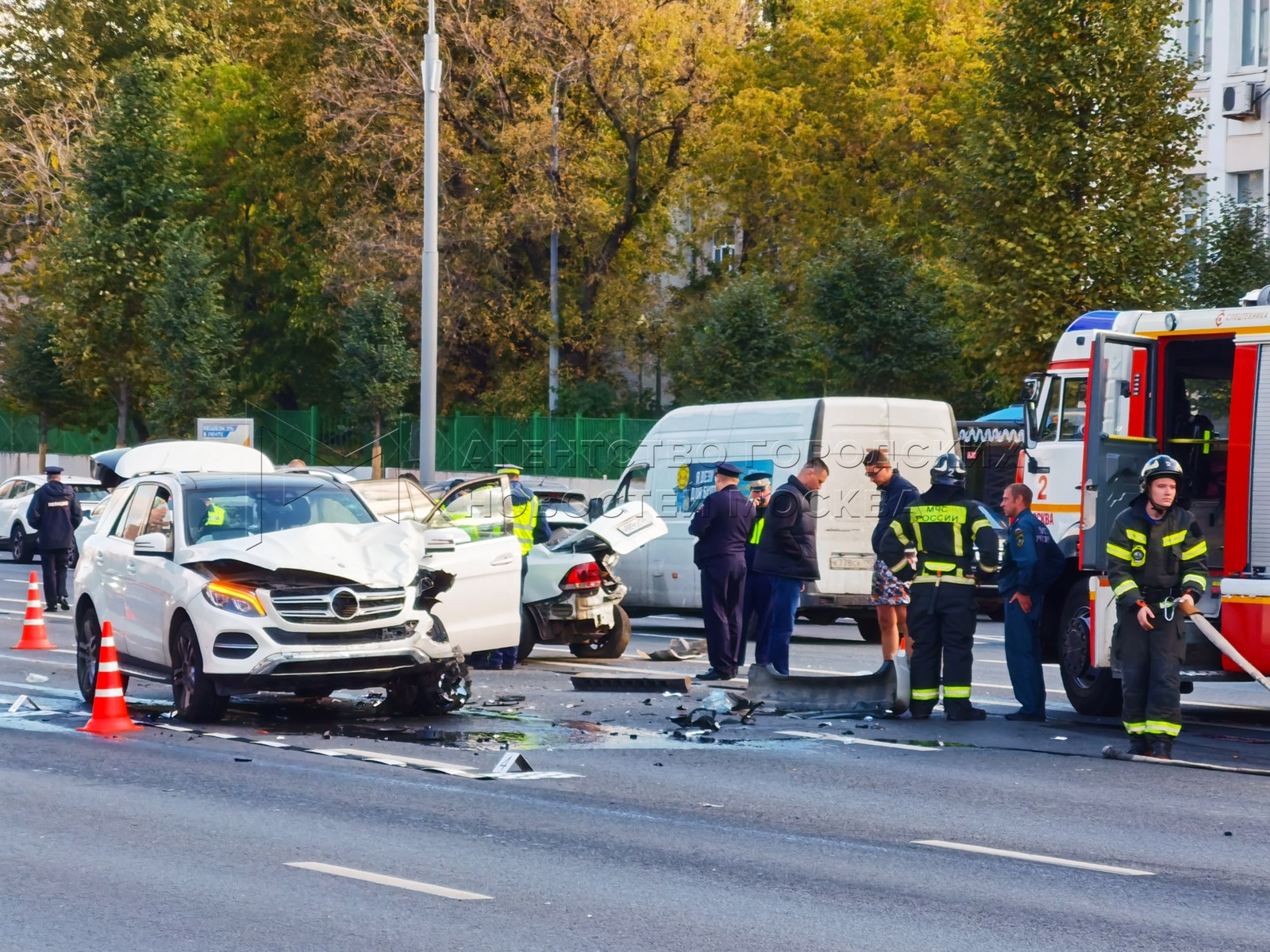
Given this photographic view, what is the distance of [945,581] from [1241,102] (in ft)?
90.7

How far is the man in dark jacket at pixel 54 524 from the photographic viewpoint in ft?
74.3

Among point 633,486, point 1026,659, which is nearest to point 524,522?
point 633,486

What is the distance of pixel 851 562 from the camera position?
19.2 metres

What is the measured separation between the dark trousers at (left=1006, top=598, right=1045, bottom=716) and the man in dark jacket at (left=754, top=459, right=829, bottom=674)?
6.58 ft

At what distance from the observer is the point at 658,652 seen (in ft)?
57.4

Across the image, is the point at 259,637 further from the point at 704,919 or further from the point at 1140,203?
the point at 1140,203

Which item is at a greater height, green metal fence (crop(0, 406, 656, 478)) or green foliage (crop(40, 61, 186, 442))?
green foliage (crop(40, 61, 186, 442))

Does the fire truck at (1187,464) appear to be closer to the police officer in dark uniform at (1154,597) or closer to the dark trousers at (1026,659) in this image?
the dark trousers at (1026,659)

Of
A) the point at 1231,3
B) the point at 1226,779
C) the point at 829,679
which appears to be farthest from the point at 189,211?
the point at 1226,779

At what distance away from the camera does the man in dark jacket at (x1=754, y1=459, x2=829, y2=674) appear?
→ 14.4 m

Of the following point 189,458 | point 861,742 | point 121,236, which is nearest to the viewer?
point 861,742

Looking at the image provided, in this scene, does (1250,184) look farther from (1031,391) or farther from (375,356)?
(1031,391)

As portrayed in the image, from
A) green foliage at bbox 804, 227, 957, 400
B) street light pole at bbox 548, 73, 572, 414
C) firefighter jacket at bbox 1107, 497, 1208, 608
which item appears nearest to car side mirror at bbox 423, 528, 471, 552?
firefighter jacket at bbox 1107, 497, 1208, 608

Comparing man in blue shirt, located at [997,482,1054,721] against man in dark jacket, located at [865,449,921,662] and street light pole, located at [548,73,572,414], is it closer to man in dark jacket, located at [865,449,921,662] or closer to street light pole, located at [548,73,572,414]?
man in dark jacket, located at [865,449,921,662]
